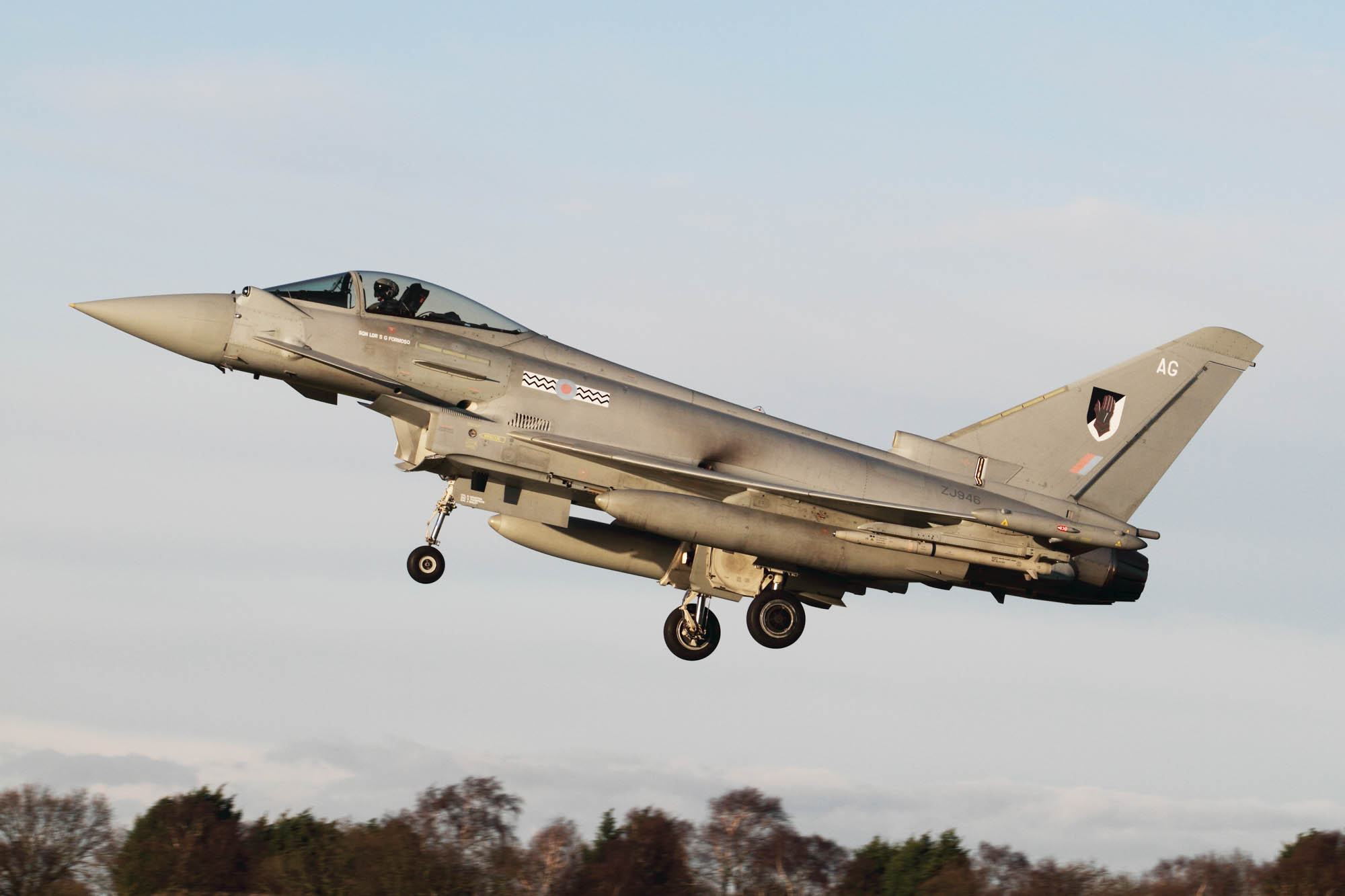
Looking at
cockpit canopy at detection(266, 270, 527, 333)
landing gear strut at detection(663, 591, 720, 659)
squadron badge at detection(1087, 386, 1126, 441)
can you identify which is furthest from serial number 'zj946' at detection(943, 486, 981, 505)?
cockpit canopy at detection(266, 270, 527, 333)

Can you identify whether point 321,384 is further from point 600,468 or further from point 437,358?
point 600,468

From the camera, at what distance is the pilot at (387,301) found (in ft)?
68.5

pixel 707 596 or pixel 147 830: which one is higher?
pixel 707 596

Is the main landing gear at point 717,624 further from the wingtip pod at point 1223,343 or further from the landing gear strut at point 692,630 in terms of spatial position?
the wingtip pod at point 1223,343

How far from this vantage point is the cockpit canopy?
A: 819 inches

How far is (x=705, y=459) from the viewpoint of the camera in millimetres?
21703

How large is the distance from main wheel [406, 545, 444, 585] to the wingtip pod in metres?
10.9

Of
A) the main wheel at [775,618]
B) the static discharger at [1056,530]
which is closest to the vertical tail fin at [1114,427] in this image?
the static discharger at [1056,530]

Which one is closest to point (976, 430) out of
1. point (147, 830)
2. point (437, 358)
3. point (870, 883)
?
point (437, 358)

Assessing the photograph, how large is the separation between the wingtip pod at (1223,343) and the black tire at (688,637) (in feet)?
25.6

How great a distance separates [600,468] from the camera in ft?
68.8

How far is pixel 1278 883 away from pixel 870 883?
9460 mm

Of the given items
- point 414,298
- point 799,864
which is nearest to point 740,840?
point 799,864

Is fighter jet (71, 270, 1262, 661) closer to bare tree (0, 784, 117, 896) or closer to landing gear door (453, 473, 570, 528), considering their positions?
landing gear door (453, 473, 570, 528)
